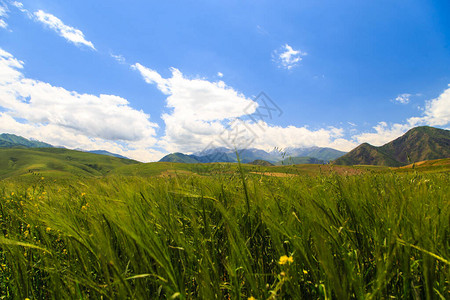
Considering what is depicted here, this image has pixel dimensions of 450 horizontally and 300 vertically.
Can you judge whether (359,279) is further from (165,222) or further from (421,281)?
(165,222)

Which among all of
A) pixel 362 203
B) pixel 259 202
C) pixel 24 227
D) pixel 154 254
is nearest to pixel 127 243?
pixel 154 254

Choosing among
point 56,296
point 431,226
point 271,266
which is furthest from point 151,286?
point 431,226

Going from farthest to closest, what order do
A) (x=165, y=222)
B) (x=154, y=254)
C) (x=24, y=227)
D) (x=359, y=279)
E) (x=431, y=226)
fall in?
(x=24, y=227)
(x=165, y=222)
(x=431, y=226)
(x=154, y=254)
(x=359, y=279)

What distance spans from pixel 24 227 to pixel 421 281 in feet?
14.6

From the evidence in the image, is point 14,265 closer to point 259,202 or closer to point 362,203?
point 259,202

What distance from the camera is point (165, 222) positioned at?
4.96ft

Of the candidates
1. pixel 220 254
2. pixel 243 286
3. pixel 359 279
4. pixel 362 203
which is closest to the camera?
pixel 359 279

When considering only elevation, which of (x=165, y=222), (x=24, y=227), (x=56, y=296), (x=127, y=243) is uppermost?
(x=165, y=222)

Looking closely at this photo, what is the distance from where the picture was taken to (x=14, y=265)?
4.18ft

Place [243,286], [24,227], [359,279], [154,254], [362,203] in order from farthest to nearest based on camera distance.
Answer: [24,227] → [362,203] → [243,286] → [154,254] → [359,279]

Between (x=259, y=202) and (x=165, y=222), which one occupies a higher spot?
(x=259, y=202)

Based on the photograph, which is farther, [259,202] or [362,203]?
[362,203]

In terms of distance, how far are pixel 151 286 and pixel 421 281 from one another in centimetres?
160

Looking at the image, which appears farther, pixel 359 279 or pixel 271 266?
pixel 271 266
